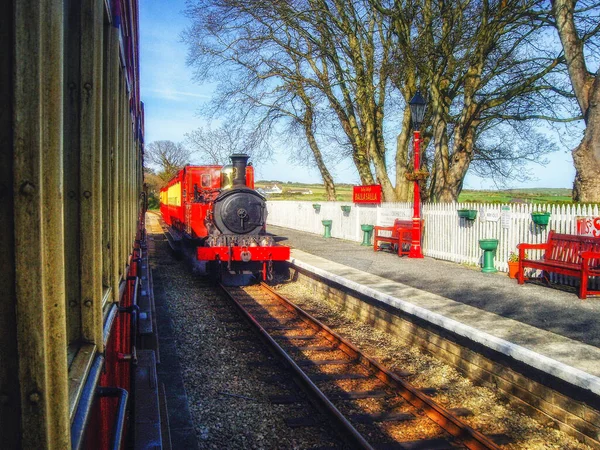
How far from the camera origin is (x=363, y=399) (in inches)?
222

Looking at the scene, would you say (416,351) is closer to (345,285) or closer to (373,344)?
(373,344)

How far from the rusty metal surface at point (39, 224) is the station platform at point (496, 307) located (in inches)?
172

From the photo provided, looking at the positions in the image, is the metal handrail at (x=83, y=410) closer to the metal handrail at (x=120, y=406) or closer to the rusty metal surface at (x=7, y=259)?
the metal handrail at (x=120, y=406)

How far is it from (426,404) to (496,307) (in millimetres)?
3369

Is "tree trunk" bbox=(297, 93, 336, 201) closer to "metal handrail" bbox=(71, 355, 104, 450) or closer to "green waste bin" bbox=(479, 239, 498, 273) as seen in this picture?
"green waste bin" bbox=(479, 239, 498, 273)

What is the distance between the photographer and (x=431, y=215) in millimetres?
15609

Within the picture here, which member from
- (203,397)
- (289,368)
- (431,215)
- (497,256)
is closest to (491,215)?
(497,256)

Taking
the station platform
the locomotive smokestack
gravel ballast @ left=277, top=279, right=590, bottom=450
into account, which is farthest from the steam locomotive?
gravel ballast @ left=277, top=279, right=590, bottom=450

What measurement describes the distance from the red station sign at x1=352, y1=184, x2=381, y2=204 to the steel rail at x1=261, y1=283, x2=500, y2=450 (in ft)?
40.4

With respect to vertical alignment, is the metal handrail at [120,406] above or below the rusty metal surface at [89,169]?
below

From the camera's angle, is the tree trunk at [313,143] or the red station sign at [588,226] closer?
the red station sign at [588,226]

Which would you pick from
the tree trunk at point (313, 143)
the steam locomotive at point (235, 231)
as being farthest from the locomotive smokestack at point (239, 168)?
the tree trunk at point (313, 143)

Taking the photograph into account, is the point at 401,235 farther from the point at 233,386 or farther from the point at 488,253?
the point at 233,386

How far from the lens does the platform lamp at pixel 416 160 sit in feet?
47.3
